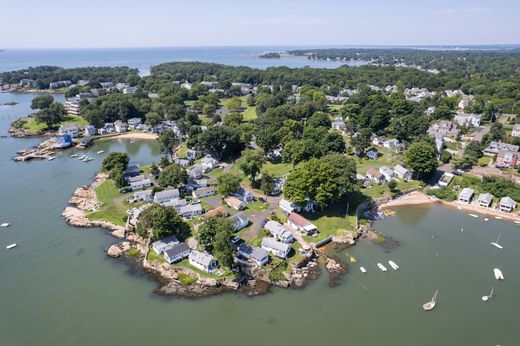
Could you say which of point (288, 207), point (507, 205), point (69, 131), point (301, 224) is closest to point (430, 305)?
point (301, 224)

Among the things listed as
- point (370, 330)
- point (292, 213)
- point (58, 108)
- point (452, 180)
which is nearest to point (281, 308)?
point (370, 330)

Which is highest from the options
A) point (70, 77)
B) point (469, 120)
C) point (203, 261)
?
point (70, 77)

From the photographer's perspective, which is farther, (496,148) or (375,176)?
(496,148)

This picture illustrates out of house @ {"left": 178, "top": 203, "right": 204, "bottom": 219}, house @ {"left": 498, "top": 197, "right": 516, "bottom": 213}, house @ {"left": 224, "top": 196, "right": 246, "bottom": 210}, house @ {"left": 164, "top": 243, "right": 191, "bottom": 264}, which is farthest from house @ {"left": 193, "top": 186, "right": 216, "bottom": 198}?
house @ {"left": 498, "top": 197, "right": 516, "bottom": 213}

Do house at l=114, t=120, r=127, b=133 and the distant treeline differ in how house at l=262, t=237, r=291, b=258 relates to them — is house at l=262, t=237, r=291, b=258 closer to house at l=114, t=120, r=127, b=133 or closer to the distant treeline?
house at l=114, t=120, r=127, b=133

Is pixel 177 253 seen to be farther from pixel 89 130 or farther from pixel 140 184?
pixel 89 130
